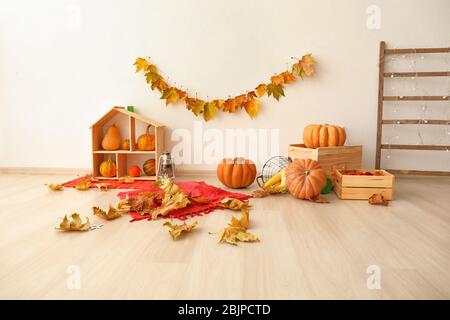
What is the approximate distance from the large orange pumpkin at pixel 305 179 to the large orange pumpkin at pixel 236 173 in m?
0.32

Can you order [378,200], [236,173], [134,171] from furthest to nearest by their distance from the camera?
[134,171], [236,173], [378,200]

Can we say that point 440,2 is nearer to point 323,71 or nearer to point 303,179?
point 323,71

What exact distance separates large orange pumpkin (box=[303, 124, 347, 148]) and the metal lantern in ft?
3.41

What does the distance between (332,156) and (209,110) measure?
103 centimetres

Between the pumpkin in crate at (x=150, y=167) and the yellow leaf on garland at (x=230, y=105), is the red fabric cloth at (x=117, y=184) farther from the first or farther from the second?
the yellow leaf on garland at (x=230, y=105)

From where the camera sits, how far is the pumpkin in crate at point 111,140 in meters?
2.88

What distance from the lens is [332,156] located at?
8.21 feet

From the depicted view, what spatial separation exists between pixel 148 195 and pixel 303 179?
880 millimetres

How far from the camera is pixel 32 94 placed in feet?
10.2

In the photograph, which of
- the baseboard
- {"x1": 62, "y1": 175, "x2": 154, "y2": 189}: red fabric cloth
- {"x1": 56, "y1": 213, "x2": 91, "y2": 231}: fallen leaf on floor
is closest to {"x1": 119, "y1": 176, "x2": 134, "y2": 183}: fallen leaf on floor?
{"x1": 62, "y1": 175, "x2": 154, "y2": 189}: red fabric cloth

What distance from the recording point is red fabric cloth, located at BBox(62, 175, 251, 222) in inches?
71.6

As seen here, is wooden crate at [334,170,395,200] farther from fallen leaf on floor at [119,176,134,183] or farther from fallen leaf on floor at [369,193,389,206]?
fallen leaf on floor at [119,176,134,183]

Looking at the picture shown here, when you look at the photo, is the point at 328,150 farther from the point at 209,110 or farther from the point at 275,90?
Result: the point at 209,110

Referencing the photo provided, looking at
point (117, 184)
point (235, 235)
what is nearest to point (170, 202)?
point (235, 235)
